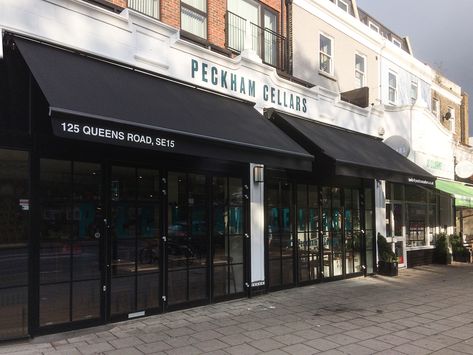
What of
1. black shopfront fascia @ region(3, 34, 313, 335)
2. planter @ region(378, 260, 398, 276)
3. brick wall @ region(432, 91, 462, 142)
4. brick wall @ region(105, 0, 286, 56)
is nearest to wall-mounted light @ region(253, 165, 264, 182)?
black shopfront fascia @ region(3, 34, 313, 335)

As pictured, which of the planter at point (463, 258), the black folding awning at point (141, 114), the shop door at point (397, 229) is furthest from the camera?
the planter at point (463, 258)

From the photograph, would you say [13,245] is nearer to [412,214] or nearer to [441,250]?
[412,214]

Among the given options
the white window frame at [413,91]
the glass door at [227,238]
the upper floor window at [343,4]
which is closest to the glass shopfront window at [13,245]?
the glass door at [227,238]

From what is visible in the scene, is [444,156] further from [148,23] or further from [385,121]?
[148,23]

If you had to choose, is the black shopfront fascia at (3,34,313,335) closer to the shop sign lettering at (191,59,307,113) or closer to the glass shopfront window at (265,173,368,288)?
the shop sign lettering at (191,59,307,113)

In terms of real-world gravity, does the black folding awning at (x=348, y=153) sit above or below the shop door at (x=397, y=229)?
above

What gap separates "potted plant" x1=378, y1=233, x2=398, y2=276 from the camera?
1234 cm

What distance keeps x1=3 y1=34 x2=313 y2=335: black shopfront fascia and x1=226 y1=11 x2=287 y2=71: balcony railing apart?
279cm

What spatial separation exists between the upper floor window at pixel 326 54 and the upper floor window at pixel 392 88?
3643mm

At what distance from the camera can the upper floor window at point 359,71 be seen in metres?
14.5

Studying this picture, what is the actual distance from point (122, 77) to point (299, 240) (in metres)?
5.62

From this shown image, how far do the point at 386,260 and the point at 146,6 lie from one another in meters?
9.12

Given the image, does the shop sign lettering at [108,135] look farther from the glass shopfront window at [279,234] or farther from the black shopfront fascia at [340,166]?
the glass shopfront window at [279,234]

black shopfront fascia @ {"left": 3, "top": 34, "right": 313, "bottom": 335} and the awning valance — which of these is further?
the awning valance
